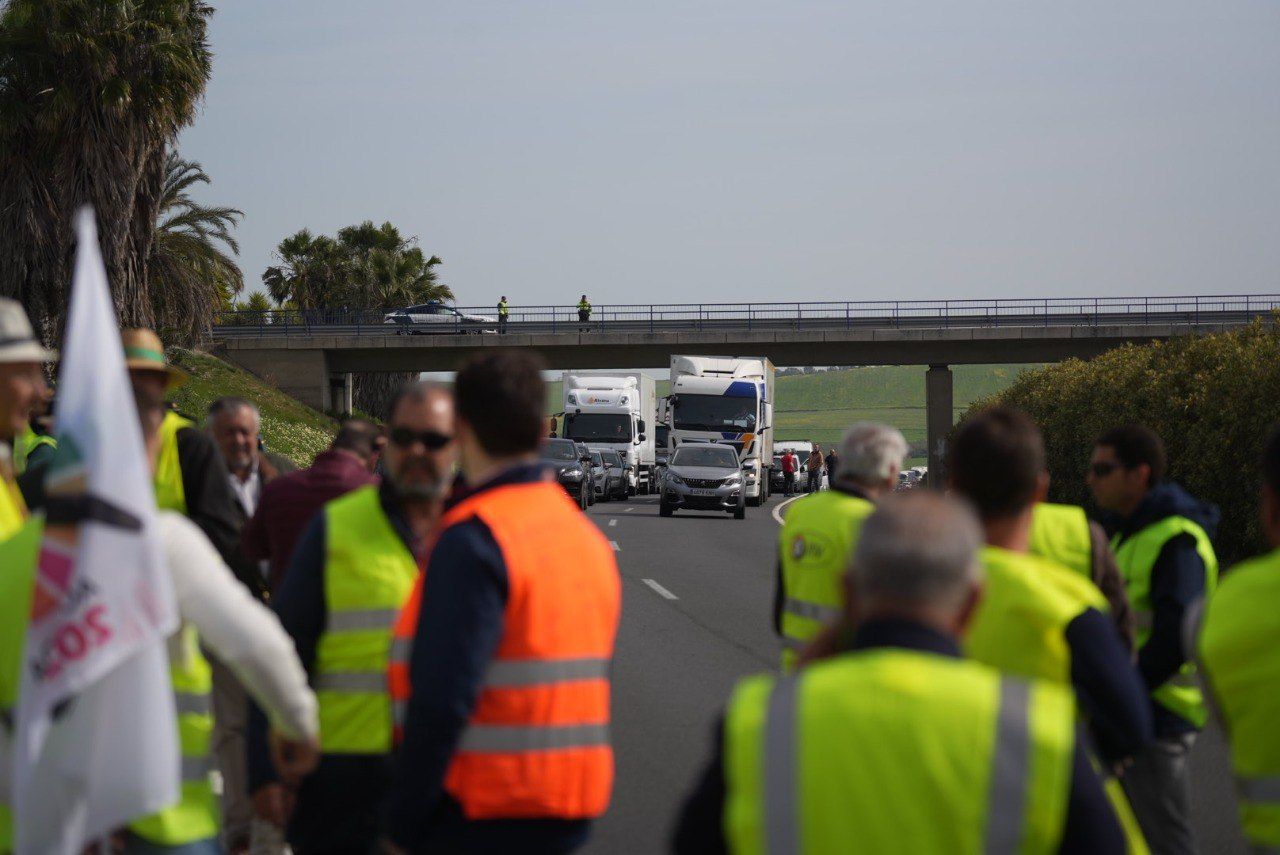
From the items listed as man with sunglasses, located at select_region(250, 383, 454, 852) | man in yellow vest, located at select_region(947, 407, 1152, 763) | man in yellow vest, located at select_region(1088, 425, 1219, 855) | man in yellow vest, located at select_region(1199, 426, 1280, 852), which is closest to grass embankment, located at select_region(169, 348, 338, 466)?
man in yellow vest, located at select_region(1088, 425, 1219, 855)

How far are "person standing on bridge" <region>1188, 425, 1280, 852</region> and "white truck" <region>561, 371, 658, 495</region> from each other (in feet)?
137

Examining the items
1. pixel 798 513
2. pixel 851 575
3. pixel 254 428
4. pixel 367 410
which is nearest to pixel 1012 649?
pixel 851 575

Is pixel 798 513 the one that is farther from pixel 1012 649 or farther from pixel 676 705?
pixel 676 705

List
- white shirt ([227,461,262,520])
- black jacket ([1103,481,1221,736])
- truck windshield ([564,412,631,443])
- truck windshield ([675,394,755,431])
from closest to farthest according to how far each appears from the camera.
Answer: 1. black jacket ([1103,481,1221,736])
2. white shirt ([227,461,262,520])
3. truck windshield ([675,394,755,431])
4. truck windshield ([564,412,631,443])

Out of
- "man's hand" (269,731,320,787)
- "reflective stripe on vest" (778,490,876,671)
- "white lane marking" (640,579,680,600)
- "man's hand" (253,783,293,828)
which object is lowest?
"white lane marking" (640,579,680,600)

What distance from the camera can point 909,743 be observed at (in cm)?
228

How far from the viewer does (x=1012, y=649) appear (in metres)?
3.39

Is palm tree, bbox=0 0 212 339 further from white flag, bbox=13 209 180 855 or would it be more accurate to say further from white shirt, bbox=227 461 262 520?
white flag, bbox=13 209 180 855

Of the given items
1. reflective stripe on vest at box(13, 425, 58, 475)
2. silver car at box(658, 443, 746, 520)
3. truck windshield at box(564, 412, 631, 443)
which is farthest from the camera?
truck windshield at box(564, 412, 631, 443)

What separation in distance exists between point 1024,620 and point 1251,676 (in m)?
0.47

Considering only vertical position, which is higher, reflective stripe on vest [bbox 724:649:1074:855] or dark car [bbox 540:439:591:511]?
reflective stripe on vest [bbox 724:649:1074:855]

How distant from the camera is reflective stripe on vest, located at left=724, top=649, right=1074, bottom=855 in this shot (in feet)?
7.51

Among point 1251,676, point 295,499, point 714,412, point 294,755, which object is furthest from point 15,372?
point 714,412

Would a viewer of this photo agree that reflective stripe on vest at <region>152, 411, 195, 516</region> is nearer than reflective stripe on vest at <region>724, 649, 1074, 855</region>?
No
